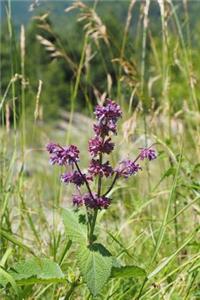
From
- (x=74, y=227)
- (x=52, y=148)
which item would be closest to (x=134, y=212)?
(x=74, y=227)

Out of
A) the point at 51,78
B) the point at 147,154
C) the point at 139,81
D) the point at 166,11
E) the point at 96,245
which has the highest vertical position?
the point at 51,78

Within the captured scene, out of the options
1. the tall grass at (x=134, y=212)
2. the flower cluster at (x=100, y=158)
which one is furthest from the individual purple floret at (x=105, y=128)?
the tall grass at (x=134, y=212)

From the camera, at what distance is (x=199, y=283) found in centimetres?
153

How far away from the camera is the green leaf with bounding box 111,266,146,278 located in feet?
3.61

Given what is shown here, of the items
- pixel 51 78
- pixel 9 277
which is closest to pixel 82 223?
pixel 9 277

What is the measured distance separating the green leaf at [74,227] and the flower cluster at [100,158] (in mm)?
55

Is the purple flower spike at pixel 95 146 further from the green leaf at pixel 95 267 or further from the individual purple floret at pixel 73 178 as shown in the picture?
the green leaf at pixel 95 267

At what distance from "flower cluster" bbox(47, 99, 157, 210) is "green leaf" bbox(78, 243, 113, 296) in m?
0.08

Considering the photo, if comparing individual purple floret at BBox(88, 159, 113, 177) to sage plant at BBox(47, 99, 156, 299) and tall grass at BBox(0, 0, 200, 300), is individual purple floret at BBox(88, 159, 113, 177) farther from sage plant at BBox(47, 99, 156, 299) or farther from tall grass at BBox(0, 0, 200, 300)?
tall grass at BBox(0, 0, 200, 300)

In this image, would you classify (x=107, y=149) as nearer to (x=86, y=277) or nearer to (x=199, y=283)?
(x=86, y=277)

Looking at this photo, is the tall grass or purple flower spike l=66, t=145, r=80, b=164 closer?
purple flower spike l=66, t=145, r=80, b=164

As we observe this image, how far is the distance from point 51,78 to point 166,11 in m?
41.3

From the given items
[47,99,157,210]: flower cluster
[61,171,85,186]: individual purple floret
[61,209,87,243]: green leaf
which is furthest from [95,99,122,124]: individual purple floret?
[61,209,87,243]: green leaf

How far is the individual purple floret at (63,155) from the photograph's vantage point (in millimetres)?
1048
